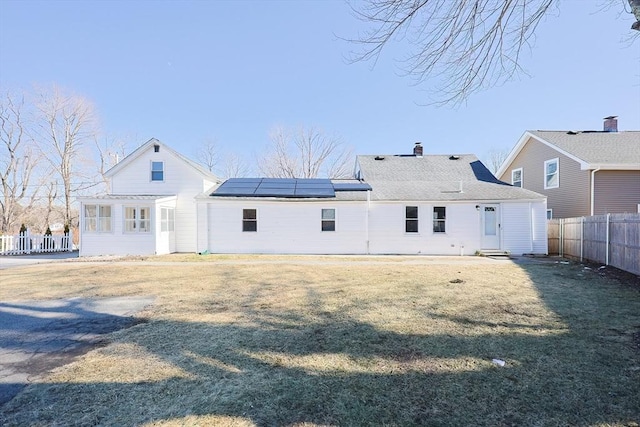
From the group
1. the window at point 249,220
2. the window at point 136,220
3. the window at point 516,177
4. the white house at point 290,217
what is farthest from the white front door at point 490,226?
the window at point 136,220

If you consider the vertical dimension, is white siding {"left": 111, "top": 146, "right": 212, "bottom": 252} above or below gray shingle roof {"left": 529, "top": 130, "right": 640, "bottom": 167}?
below

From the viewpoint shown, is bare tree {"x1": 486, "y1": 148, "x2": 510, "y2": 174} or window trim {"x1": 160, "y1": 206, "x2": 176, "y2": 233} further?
bare tree {"x1": 486, "y1": 148, "x2": 510, "y2": 174}

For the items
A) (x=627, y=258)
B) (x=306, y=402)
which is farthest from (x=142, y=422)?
(x=627, y=258)

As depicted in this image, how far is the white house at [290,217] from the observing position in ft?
49.1

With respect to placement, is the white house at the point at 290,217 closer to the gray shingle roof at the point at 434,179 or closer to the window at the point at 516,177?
the gray shingle roof at the point at 434,179

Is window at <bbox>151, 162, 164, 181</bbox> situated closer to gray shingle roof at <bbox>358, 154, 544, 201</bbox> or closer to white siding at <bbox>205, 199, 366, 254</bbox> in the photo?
white siding at <bbox>205, 199, 366, 254</bbox>

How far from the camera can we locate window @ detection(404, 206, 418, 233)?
50.8 feet

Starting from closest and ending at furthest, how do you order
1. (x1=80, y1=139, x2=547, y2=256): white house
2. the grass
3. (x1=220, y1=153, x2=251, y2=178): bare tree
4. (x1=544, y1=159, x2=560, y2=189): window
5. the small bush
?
the grass
(x1=80, y1=139, x2=547, y2=256): white house
(x1=544, y1=159, x2=560, y2=189): window
the small bush
(x1=220, y1=153, x2=251, y2=178): bare tree

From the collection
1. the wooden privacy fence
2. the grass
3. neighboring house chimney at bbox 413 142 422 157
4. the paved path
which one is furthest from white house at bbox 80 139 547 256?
the paved path

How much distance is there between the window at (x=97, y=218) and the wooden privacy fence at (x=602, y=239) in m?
20.2

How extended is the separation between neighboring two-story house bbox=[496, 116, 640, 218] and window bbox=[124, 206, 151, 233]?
21358mm

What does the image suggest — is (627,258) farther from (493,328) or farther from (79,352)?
(79,352)

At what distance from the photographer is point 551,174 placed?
57.5 feet

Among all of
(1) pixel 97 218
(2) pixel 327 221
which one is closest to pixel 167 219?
(1) pixel 97 218
